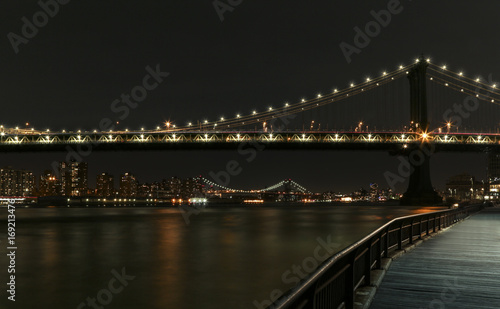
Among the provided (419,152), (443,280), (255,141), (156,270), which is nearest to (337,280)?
(443,280)

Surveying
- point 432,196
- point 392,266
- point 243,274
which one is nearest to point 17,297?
point 243,274

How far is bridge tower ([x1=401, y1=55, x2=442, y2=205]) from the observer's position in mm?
73750

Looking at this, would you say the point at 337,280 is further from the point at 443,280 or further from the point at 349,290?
the point at 443,280

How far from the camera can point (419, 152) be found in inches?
3029

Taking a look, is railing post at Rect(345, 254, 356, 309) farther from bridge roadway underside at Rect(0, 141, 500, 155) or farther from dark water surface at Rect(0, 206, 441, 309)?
bridge roadway underside at Rect(0, 141, 500, 155)

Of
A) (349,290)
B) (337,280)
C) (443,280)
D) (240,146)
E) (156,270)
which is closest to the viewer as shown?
(337,280)

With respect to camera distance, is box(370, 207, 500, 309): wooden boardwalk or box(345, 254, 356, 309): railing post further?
box(370, 207, 500, 309): wooden boardwalk

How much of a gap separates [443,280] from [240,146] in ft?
233

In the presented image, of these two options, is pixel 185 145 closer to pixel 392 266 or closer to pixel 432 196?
pixel 432 196

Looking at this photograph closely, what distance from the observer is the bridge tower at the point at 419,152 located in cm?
7375

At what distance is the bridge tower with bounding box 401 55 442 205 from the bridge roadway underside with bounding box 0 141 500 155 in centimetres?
233

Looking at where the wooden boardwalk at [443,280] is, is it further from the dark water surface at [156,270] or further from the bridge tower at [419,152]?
the bridge tower at [419,152]

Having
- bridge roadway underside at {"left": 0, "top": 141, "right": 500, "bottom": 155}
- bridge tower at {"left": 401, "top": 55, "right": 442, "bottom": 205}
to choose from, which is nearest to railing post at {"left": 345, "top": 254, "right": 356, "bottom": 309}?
bridge tower at {"left": 401, "top": 55, "right": 442, "bottom": 205}

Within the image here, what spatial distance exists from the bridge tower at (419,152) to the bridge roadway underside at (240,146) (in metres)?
2.33
